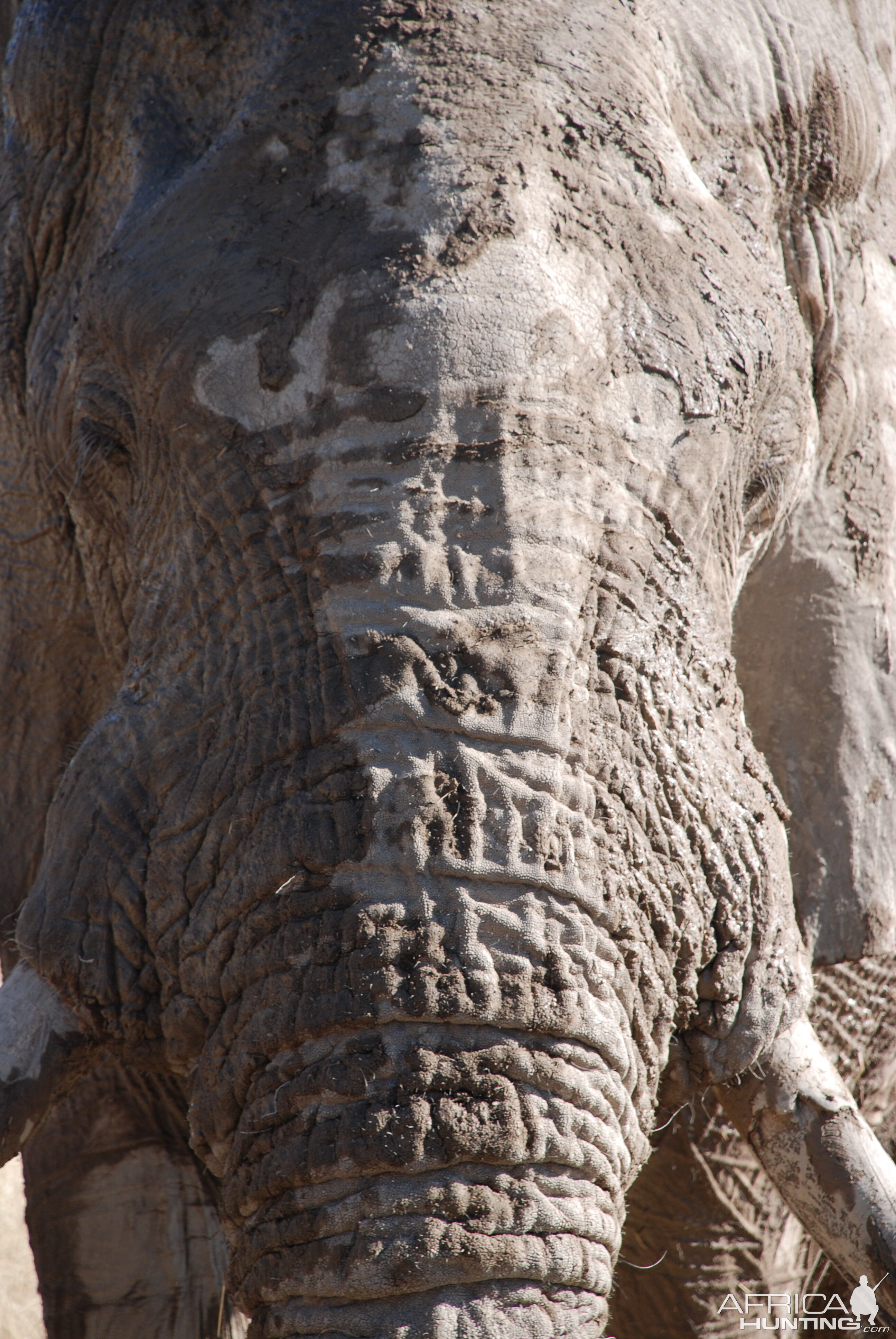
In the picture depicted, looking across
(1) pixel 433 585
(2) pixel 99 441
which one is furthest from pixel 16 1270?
(1) pixel 433 585

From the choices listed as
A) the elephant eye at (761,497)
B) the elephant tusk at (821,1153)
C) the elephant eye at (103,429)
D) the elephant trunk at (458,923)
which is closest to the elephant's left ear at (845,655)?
the elephant eye at (761,497)

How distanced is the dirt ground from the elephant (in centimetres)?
226

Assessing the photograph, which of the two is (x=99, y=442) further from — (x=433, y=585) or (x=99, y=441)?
(x=433, y=585)

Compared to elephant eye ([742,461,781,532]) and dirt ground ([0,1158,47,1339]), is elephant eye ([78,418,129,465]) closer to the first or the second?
elephant eye ([742,461,781,532])

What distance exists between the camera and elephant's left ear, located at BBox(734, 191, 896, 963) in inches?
82.7

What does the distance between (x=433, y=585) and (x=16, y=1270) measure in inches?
124

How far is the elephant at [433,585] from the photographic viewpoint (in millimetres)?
1268

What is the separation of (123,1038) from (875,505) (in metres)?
1.32

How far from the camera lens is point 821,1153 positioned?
63.3 inches

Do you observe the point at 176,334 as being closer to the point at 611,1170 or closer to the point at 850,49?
the point at 611,1170

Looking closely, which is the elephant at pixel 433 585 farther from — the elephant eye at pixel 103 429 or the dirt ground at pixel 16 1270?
the dirt ground at pixel 16 1270

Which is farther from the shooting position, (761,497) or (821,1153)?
(761,497)

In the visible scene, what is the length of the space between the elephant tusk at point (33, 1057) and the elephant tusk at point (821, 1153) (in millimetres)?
732

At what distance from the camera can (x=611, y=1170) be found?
4.42 ft
